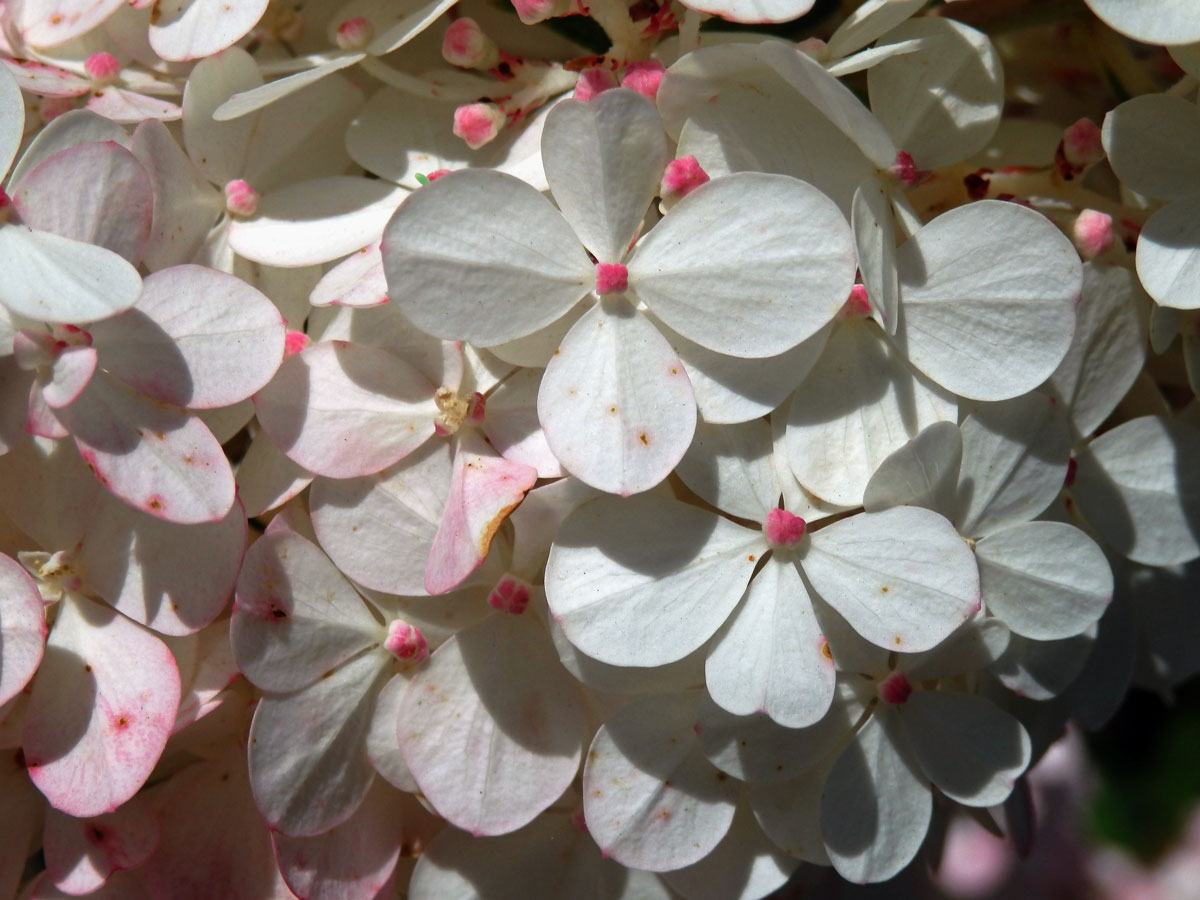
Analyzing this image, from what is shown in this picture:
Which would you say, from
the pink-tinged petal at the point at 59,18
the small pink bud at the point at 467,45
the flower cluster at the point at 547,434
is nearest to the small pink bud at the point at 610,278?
the flower cluster at the point at 547,434

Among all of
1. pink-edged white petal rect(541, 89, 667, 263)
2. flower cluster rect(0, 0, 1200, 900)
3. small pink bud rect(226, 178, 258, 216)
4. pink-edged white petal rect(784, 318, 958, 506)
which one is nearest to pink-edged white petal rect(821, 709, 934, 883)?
flower cluster rect(0, 0, 1200, 900)

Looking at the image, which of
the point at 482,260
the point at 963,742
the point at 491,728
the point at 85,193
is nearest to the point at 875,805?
the point at 963,742

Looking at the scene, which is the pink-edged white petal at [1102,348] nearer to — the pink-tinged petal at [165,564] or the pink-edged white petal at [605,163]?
the pink-edged white petal at [605,163]

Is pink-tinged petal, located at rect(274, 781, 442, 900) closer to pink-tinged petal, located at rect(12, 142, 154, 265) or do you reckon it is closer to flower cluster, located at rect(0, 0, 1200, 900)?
flower cluster, located at rect(0, 0, 1200, 900)

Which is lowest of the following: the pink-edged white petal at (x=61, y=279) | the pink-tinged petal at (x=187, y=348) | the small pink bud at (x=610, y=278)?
the pink-tinged petal at (x=187, y=348)

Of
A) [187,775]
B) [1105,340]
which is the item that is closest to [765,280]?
[1105,340]

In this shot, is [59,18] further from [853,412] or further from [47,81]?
[853,412]
